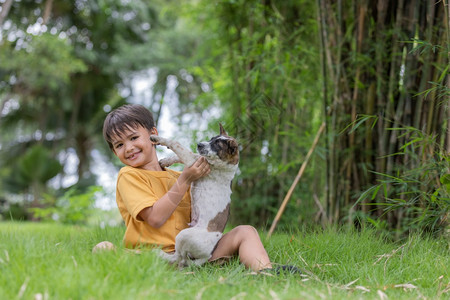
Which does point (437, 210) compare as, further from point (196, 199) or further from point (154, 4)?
point (154, 4)

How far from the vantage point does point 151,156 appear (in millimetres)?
2029

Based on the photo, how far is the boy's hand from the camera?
5.80 feet

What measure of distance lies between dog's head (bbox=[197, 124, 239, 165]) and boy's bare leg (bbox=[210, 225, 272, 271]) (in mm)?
314

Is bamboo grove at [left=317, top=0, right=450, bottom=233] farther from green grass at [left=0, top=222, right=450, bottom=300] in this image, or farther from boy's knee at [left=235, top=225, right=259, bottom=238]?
boy's knee at [left=235, top=225, right=259, bottom=238]

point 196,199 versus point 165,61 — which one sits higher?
point 165,61

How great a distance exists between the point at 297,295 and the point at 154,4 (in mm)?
11855

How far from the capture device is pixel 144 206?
1.82m

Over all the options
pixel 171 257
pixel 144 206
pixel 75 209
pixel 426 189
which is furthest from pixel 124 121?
pixel 75 209

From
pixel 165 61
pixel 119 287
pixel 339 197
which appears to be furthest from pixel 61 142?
pixel 119 287

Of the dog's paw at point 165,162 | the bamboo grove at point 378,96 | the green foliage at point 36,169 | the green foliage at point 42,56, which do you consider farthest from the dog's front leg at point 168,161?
the green foliage at point 36,169

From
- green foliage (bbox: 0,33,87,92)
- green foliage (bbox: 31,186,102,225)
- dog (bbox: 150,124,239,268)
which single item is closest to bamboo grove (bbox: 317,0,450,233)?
dog (bbox: 150,124,239,268)

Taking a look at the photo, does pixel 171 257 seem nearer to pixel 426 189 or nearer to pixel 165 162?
pixel 165 162

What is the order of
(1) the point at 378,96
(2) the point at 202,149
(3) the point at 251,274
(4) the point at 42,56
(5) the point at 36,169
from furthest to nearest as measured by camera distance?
1. (4) the point at 42,56
2. (5) the point at 36,169
3. (1) the point at 378,96
4. (2) the point at 202,149
5. (3) the point at 251,274

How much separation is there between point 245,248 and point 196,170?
38cm
